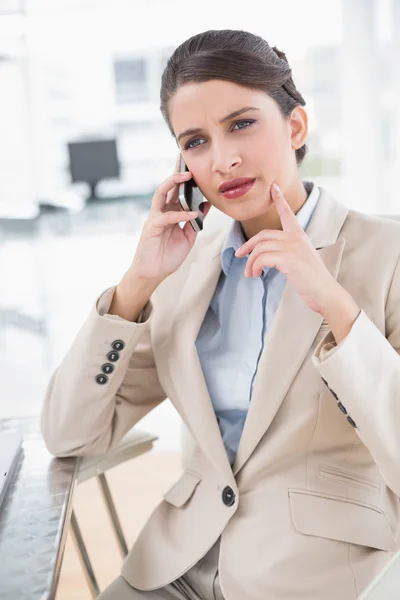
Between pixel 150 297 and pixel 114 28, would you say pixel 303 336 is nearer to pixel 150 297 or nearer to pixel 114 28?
pixel 150 297

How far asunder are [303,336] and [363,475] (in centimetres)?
26

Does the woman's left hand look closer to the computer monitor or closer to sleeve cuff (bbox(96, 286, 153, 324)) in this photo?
sleeve cuff (bbox(96, 286, 153, 324))

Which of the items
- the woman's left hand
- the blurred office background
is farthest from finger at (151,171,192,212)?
the blurred office background

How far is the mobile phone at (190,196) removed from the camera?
1.53 meters

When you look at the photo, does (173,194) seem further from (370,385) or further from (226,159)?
(370,385)

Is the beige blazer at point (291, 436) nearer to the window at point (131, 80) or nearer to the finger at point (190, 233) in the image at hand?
the finger at point (190, 233)

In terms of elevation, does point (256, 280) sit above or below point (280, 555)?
above

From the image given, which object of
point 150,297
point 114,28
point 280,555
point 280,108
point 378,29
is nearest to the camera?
point 280,555

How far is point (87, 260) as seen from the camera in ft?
14.1

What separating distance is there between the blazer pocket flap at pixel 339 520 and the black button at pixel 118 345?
1.29 feet

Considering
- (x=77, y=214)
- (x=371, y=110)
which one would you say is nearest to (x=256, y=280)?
(x=371, y=110)

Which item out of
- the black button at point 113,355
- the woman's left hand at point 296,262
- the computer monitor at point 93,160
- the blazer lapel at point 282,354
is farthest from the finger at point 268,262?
the computer monitor at point 93,160

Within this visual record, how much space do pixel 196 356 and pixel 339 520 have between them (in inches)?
14.4

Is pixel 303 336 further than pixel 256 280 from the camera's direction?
No
